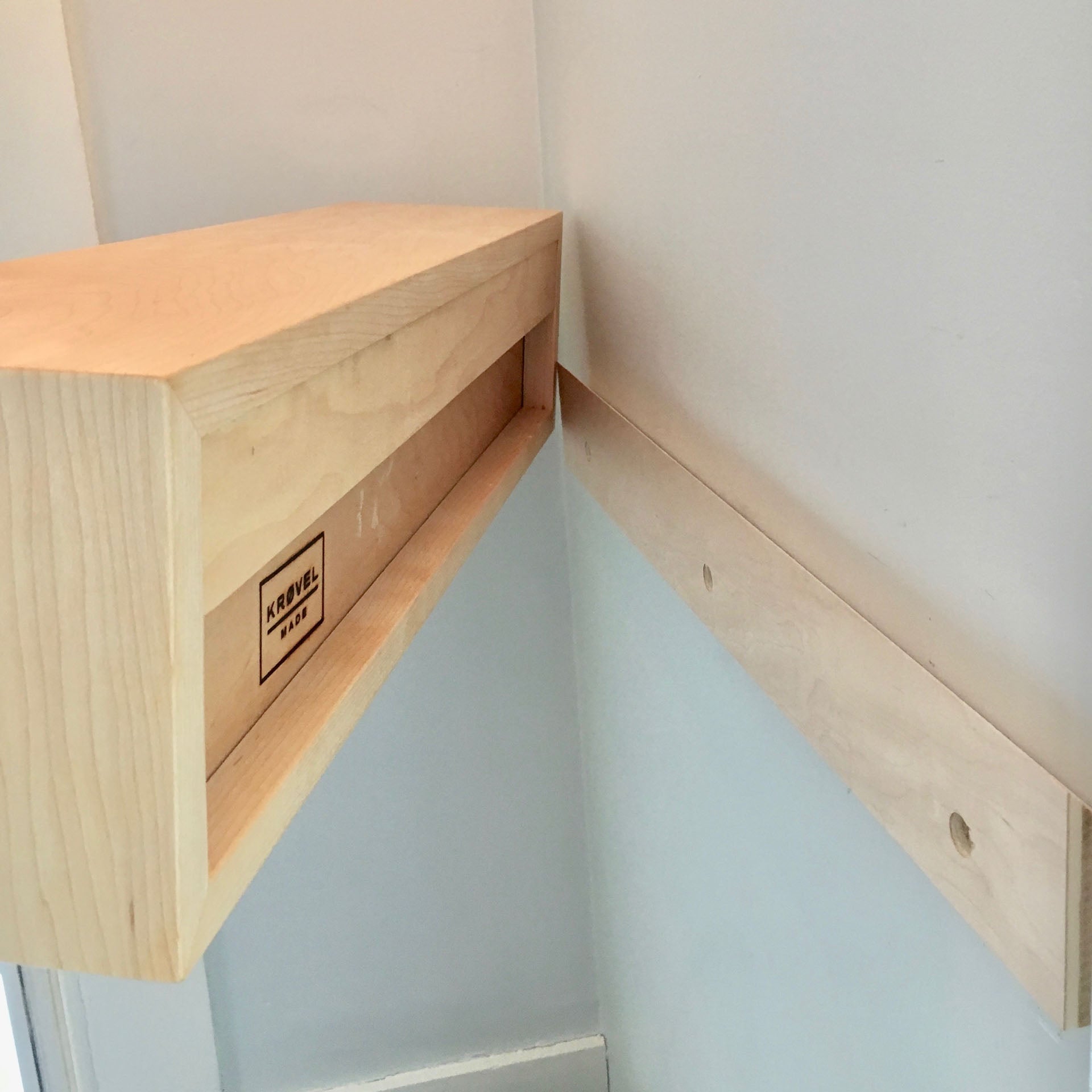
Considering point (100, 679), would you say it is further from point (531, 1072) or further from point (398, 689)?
point (531, 1072)

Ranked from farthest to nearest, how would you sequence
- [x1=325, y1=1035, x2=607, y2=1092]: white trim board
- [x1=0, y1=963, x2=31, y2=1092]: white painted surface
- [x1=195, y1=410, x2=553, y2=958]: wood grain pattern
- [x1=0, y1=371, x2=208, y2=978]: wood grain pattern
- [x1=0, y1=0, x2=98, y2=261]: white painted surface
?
[x1=325, y1=1035, x2=607, y2=1092]: white trim board < [x1=0, y1=963, x2=31, y2=1092]: white painted surface < [x1=0, y1=0, x2=98, y2=261]: white painted surface < [x1=195, y1=410, x2=553, y2=958]: wood grain pattern < [x1=0, y1=371, x2=208, y2=978]: wood grain pattern

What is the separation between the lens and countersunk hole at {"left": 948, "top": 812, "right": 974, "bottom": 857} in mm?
424

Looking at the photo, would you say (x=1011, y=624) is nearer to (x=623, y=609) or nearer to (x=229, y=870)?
(x=229, y=870)

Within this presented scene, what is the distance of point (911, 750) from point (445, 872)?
3.68 ft

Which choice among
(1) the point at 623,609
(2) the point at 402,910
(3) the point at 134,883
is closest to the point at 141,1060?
(2) the point at 402,910

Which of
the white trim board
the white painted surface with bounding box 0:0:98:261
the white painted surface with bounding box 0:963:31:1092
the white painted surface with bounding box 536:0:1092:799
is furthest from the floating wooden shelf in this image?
the white trim board

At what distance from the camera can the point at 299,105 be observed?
119 centimetres

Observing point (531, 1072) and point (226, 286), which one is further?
point (531, 1072)

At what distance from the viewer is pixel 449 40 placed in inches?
47.0

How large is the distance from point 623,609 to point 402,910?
2.09ft

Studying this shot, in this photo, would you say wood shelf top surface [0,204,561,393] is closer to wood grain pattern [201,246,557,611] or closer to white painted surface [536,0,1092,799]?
wood grain pattern [201,246,557,611]

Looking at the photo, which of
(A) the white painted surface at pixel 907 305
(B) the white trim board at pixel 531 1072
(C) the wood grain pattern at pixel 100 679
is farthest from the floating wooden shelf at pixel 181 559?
(B) the white trim board at pixel 531 1072

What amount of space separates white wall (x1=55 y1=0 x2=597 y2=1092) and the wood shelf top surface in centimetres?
36

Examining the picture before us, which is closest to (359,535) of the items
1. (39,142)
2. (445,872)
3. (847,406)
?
(847,406)
